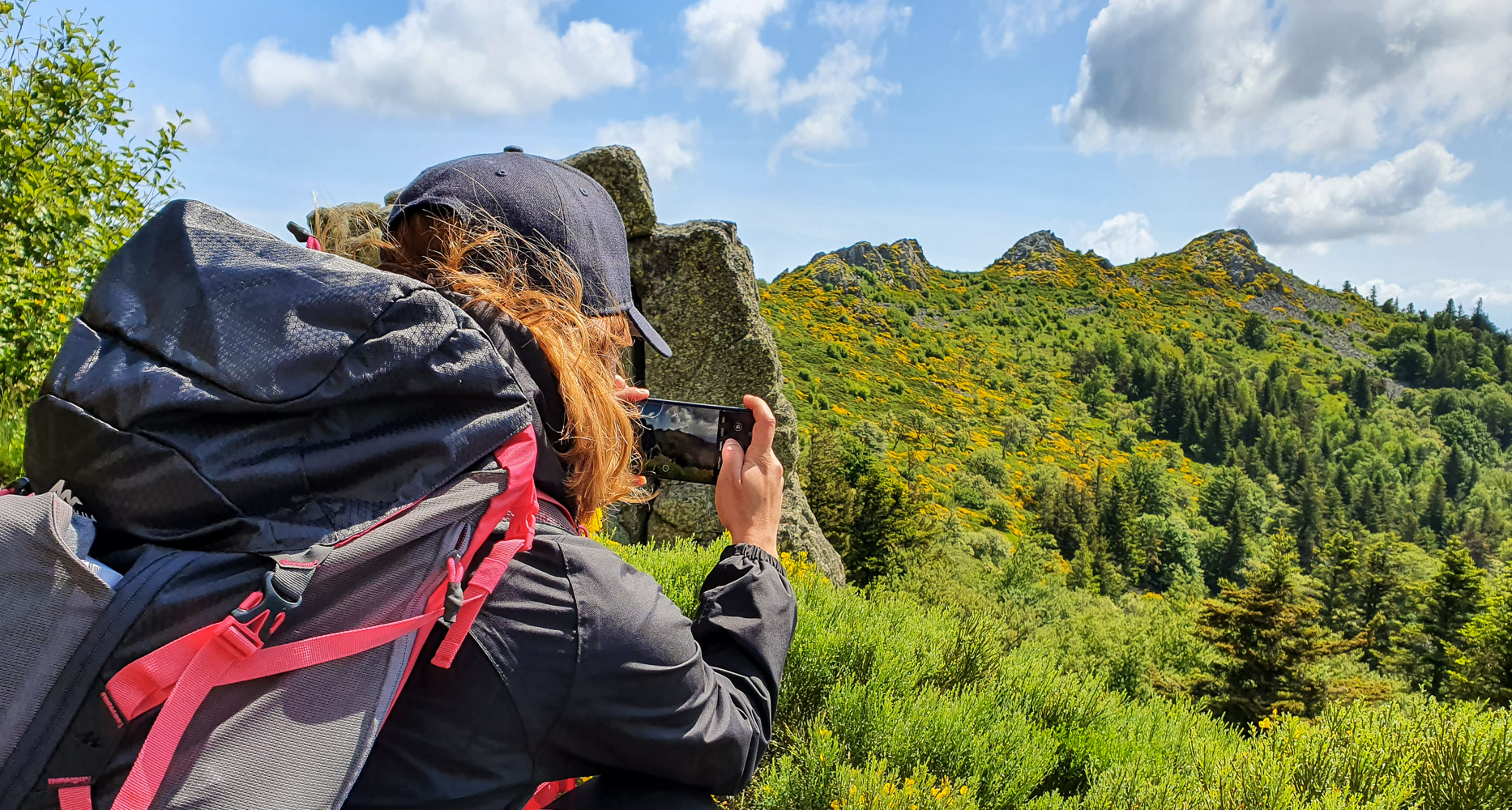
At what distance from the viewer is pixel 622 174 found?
7164 millimetres

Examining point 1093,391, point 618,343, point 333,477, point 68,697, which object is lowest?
point 68,697

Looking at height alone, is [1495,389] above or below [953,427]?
above

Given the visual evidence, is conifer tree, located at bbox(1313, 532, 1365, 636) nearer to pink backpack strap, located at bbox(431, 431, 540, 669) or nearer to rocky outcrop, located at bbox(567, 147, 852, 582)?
rocky outcrop, located at bbox(567, 147, 852, 582)

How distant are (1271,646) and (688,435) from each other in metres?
17.8

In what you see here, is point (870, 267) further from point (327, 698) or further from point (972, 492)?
point (327, 698)

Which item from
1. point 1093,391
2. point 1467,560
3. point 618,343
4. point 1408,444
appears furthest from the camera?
point 1408,444

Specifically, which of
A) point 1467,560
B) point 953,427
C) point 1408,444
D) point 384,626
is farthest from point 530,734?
point 1408,444

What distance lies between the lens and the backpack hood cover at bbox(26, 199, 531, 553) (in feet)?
3.04

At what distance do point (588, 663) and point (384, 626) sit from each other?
27cm

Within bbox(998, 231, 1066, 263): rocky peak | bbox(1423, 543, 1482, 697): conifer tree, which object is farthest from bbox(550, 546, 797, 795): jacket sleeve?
bbox(998, 231, 1066, 263): rocky peak

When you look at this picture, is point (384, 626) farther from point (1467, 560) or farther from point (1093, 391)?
point (1093, 391)

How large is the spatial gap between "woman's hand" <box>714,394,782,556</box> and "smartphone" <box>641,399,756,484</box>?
3 cm

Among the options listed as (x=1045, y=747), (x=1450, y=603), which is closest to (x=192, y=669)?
(x=1045, y=747)

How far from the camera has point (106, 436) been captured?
927 millimetres
